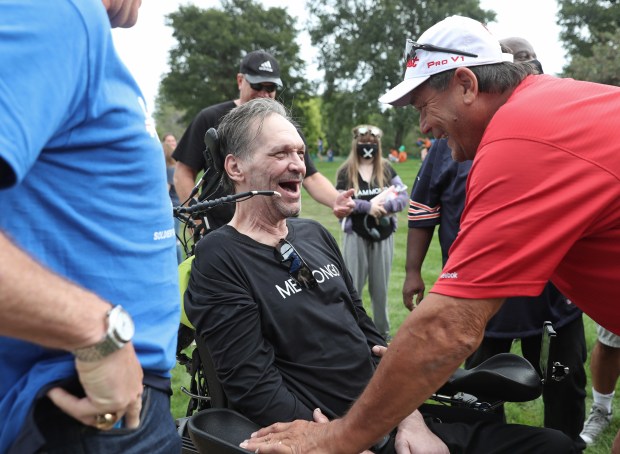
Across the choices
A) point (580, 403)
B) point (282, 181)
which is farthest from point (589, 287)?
point (580, 403)

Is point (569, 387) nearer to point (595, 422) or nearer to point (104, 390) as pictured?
point (595, 422)

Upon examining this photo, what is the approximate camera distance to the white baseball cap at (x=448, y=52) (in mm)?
2096

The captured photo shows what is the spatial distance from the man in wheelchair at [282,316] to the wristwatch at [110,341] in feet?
3.57

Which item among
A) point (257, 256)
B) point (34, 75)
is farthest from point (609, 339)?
point (34, 75)

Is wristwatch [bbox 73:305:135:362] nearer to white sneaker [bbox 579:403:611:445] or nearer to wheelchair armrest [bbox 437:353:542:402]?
wheelchair armrest [bbox 437:353:542:402]

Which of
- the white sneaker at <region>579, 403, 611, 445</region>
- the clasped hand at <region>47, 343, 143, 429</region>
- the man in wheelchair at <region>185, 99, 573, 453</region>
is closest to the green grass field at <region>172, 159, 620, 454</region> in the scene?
the white sneaker at <region>579, 403, 611, 445</region>

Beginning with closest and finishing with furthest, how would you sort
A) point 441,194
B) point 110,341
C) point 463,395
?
point 110,341 → point 463,395 → point 441,194

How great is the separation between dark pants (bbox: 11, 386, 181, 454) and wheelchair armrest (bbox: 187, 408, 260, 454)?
1.72ft

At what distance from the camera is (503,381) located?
85.5 inches

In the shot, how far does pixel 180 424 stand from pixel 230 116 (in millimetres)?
1380

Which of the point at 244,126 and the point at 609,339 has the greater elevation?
the point at 244,126

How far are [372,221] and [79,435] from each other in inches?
201

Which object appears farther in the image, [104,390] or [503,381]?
[503,381]

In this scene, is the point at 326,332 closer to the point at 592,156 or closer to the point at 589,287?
the point at 589,287
